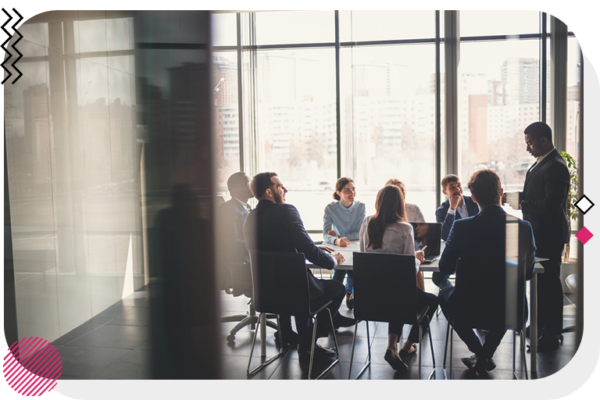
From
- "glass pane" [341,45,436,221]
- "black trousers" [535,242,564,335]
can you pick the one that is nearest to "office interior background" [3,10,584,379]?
"black trousers" [535,242,564,335]

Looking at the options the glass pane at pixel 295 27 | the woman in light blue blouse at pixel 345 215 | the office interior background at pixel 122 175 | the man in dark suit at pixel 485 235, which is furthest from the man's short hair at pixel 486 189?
the glass pane at pixel 295 27

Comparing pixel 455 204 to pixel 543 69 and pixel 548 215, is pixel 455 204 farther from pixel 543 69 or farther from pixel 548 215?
pixel 543 69

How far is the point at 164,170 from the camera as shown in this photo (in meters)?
2.88

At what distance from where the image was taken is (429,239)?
3.41m

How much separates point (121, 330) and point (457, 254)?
7.68 ft

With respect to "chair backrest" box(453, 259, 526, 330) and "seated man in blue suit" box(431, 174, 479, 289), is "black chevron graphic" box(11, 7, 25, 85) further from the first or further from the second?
"seated man in blue suit" box(431, 174, 479, 289)

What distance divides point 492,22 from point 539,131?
7.95 feet

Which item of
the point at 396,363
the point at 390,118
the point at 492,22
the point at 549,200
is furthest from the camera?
the point at 390,118

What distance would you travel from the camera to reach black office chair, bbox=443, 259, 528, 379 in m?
2.61

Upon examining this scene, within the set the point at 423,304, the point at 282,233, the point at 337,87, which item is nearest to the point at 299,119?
the point at 337,87

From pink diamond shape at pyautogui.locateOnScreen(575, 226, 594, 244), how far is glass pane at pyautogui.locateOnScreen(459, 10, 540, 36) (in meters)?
2.90

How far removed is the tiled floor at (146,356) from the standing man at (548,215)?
0.13 meters
